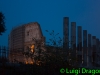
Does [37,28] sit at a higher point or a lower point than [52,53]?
higher

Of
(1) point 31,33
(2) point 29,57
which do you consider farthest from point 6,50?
(1) point 31,33

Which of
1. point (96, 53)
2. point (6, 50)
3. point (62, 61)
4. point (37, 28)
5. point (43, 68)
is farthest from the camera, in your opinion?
point (96, 53)

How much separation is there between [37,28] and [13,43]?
122 inches

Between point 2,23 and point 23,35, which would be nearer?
point 2,23

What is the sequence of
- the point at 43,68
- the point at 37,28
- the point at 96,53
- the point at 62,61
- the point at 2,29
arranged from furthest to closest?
the point at 96,53 < the point at 37,28 < the point at 2,29 < the point at 62,61 < the point at 43,68

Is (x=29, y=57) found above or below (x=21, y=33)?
below

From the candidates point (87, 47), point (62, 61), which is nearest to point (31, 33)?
point (87, 47)

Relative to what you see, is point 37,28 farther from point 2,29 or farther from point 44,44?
point 44,44

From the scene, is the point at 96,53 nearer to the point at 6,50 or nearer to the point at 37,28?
the point at 37,28

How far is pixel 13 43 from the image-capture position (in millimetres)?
23016

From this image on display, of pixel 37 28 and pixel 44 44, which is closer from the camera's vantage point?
pixel 44 44

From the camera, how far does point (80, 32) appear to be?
21766 mm

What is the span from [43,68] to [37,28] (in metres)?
8.68

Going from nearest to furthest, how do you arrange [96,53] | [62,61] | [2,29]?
[62,61] < [2,29] < [96,53]
